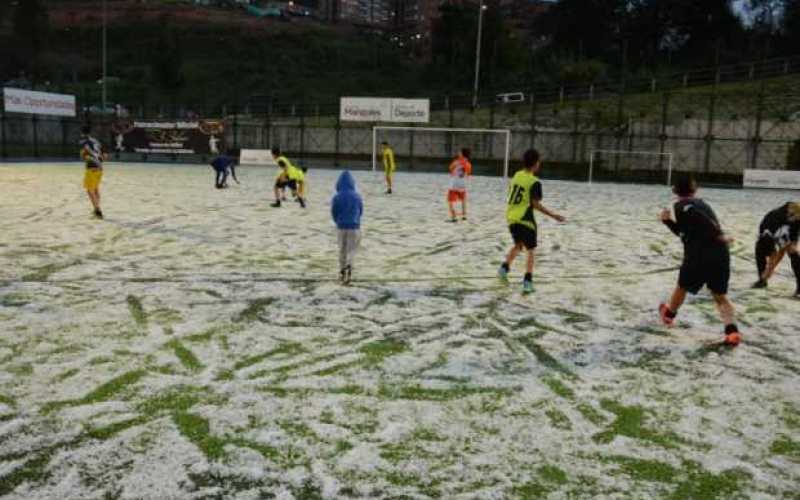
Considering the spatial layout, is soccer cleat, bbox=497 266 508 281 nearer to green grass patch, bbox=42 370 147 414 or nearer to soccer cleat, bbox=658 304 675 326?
soccer cleat, bbox=658 304 675 326

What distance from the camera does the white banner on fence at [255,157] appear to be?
3959 centimetres

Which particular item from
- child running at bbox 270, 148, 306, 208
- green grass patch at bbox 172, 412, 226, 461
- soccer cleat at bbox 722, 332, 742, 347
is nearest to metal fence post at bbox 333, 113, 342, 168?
child running at bbox 270, 148, 306, 208

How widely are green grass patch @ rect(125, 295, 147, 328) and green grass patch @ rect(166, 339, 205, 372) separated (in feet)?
2.56

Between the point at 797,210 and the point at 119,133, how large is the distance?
1570 inches

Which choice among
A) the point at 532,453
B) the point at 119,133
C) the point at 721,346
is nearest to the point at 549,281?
the point at 721,346

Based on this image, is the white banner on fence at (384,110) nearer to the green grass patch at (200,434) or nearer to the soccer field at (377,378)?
the soccer field at (377,378)

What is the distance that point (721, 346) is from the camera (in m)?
6.61

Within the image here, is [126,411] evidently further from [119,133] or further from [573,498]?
[119,133]

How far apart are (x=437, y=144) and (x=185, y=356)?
122 feet

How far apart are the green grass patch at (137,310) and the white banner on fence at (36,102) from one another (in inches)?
1303

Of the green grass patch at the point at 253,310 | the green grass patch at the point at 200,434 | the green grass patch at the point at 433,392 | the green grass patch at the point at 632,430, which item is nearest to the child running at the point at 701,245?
the green grass patch at the point at 632,430

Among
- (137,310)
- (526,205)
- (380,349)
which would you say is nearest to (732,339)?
(526,205)

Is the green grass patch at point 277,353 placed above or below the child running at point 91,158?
below

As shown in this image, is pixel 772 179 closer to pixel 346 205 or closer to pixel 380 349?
pixel 346 205
